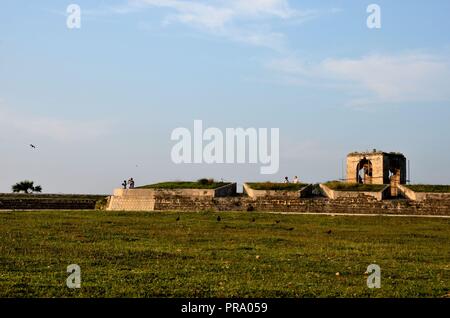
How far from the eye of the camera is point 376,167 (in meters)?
47.4

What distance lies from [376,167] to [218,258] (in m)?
35.0

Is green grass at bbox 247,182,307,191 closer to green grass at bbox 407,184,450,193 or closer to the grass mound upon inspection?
the grass mound

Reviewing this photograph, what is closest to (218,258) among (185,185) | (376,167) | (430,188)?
(185,185)

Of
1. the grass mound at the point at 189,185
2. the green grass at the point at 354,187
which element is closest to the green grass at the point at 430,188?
the green grass at the point at 354,187

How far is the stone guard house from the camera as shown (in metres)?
47.2

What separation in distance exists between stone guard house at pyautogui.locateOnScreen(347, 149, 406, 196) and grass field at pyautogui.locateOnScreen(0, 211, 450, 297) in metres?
20.5

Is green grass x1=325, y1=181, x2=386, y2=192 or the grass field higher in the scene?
green grass x1=325, y1=181, x2=386, y2=192

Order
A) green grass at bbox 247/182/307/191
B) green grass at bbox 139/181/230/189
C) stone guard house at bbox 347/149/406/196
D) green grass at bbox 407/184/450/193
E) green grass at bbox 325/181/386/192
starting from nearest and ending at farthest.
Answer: green grass at bbox 407/184/450/193
green grass at bbox 325/181/386/192
green grass at bbox 247/182/307/191
green grass at bbox 139/181/230/189
stone guard house at bbox 347/149/406/196

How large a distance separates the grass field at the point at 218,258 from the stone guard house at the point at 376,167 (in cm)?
2050

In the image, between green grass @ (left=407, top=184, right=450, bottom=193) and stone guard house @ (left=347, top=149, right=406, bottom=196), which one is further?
stone guard house @ (left=347, top=149, right=406, bottom=196)

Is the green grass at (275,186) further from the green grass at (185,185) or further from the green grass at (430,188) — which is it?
the green grass at (430,188)

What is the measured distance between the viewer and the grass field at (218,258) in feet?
32.9

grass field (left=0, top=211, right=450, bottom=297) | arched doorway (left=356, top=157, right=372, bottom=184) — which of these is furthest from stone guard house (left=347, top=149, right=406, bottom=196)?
grass field (left=0, top=211, right=450, bottom=297)

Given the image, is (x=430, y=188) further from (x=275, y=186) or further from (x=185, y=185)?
(x=185, y=185)
